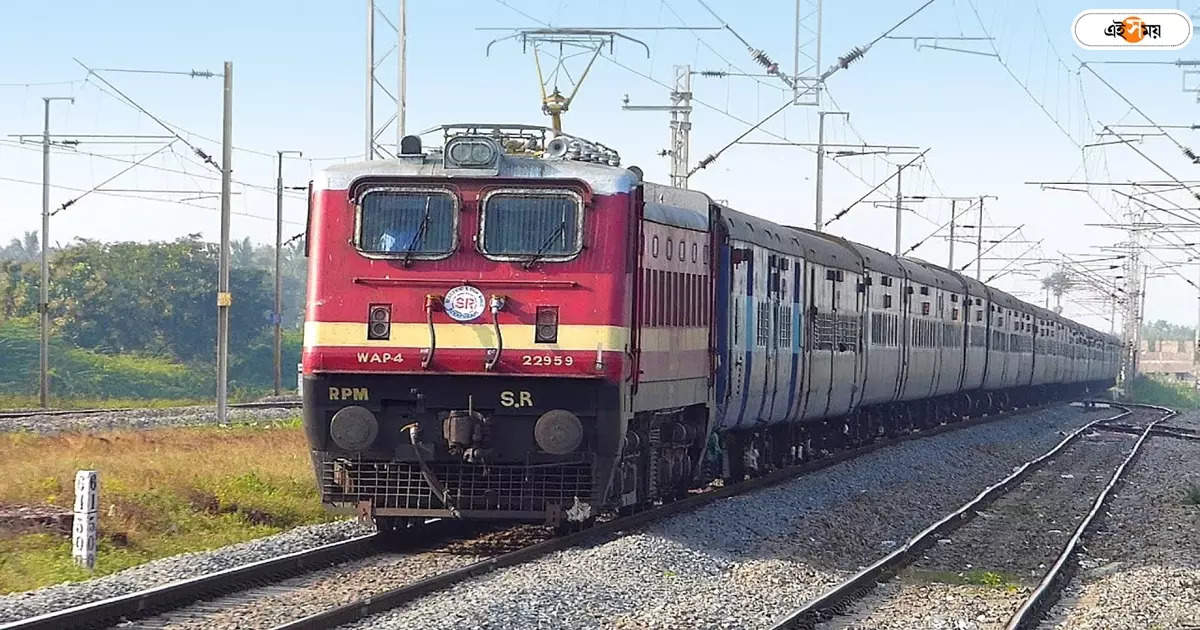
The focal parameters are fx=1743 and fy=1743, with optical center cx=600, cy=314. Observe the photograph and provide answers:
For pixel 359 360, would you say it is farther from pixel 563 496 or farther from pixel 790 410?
pixel 790 410

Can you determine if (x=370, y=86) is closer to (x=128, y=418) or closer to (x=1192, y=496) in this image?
(x=128, y=418)

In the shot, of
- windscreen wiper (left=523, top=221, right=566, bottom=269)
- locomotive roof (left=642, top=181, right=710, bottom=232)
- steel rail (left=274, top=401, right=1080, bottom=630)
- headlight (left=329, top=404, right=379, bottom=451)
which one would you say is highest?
locomotive roof (left=642, top=181, right=710, bottom=232)

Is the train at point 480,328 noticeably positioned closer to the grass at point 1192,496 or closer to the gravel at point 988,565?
the gravel at point 988,565

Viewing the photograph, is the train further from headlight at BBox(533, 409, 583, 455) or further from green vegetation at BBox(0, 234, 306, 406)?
green vegetation at BBox(0, 234, 306, 406)

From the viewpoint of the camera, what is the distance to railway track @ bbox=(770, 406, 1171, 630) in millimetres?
13133

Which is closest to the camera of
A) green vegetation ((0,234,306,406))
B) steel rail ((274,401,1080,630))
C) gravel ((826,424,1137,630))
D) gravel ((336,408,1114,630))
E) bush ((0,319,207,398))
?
steel rail ((274,401,1080,630))

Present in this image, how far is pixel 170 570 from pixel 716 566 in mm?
4585

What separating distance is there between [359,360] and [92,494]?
243 cm

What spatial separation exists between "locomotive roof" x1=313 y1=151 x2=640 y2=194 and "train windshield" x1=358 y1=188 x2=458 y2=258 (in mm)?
165

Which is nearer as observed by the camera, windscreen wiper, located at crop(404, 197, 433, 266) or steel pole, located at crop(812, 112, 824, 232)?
windscreen wiper, located at crop(404, 197, 433, 266)

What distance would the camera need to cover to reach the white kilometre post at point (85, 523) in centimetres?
1412

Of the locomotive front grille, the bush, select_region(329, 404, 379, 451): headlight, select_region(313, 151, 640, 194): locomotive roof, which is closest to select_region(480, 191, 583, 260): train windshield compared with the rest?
select_region(313, 151, 640, 194): locomotive roof

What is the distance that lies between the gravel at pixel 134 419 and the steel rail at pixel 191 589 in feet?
66.1

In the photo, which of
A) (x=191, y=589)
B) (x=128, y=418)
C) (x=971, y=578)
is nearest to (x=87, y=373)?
(x=128, y=418)
